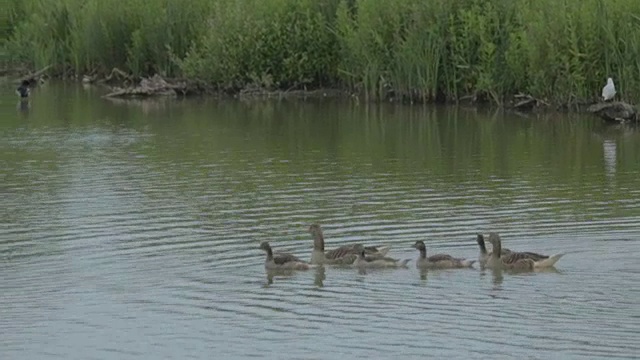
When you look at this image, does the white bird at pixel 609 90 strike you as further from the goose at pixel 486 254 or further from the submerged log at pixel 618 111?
the goose at pixel 486 254

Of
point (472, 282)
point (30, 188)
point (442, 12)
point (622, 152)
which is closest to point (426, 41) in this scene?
point (442, 12)

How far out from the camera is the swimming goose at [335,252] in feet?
54.9

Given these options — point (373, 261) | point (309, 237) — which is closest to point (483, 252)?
point (373, 261)

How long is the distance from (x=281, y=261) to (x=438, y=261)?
1.70 meters

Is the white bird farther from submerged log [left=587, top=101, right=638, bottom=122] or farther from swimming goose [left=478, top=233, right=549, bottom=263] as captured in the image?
swimming goose [left=478, top=233, right=549, bottom=263]

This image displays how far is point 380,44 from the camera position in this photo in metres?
37.2

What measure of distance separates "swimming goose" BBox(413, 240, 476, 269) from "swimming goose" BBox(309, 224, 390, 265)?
1.38ft

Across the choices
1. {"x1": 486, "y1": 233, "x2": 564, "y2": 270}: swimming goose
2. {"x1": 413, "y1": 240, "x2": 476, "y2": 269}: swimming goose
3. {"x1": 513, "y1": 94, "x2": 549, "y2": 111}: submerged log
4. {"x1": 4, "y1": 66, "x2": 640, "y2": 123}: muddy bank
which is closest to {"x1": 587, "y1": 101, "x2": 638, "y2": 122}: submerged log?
{"x1": 4, "y1": 66, "x2": 640, "y2": 123}: muddy bank

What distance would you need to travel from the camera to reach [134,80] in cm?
4547

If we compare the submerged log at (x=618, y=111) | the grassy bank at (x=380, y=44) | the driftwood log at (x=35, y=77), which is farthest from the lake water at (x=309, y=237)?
the driftwood log at (x=35, y=77)

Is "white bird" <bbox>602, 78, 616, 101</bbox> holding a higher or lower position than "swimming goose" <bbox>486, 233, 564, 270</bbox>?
higher

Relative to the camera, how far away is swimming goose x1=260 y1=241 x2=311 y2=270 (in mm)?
16562

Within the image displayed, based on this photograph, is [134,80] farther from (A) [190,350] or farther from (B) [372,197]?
(A) [190,350]

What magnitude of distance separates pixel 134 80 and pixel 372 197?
24735mm
